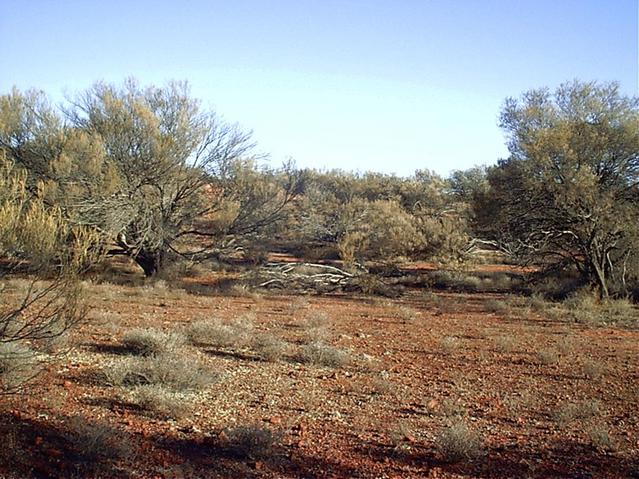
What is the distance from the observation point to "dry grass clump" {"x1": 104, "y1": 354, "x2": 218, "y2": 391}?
7.66 metres

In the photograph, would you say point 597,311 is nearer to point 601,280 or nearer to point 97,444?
point 601,280

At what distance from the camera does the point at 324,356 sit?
31.9 feet

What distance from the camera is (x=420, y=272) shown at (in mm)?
25453

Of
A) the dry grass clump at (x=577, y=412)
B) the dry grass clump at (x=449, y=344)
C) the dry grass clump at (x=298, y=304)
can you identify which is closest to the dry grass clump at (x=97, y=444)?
the dry grass clump at (x=577, y=412)

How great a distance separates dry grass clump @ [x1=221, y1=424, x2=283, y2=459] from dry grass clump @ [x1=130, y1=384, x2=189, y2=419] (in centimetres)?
94

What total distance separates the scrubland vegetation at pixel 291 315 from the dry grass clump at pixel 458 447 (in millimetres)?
21

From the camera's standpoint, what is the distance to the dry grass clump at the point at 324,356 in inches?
381

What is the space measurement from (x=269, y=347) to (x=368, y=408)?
115 inches

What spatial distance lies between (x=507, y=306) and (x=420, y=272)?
837cm

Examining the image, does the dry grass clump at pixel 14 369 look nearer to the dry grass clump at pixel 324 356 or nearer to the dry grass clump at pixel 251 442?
the dry grass clump at pixel 251 442

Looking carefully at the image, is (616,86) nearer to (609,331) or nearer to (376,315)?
(609,331)

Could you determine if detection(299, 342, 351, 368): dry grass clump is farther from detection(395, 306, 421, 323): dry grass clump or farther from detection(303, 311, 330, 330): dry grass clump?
detection(395, 306, 421, 323): dry grass clump

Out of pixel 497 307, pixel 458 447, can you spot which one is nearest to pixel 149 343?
pixel 458 447

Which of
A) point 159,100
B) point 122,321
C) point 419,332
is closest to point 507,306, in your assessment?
A: point 419,332
